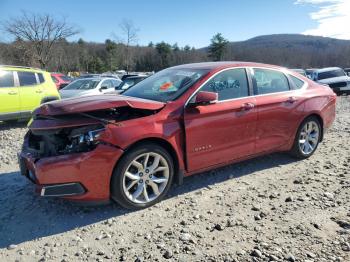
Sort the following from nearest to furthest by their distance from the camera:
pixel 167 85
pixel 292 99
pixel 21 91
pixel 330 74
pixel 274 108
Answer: pixel 167 85
pixel 274 108
pixel 292 99
pixel 21 91
pixel 330 74

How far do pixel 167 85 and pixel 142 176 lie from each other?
133 centimetres

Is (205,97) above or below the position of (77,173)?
above

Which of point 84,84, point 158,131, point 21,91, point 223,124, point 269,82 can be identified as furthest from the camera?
point 84,84

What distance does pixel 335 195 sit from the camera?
4.13 metres

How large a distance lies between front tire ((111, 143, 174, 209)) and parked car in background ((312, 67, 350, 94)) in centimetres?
1583

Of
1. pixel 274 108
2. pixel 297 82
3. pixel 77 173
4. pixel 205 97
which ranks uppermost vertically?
pixel 297 82

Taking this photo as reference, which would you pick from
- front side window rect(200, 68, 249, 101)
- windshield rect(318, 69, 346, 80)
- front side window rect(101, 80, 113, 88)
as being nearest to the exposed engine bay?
front side window rect(200, 68, 249, 101)

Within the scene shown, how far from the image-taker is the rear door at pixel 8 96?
840 cm

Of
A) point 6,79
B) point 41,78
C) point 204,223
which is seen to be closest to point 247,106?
point 204,223

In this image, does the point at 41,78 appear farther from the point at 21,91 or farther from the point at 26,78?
the point at 21,91

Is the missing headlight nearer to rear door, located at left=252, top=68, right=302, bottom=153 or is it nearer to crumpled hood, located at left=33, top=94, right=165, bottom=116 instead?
crumpled hood, located at left=33, top=94, right=165, bottom=116

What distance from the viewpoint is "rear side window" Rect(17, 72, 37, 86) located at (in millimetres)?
8914

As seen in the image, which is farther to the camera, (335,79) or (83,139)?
(335,79)

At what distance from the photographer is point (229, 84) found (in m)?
4.50
